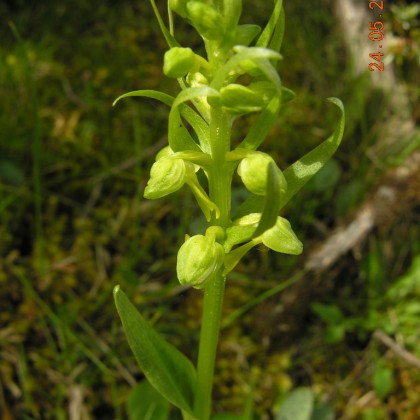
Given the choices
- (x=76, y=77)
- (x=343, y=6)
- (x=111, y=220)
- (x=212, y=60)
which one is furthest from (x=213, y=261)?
(x=343, y=6)

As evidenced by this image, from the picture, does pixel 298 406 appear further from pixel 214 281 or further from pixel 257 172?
pixel 257 172

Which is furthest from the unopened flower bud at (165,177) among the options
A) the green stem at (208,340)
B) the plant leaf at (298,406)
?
the plant leaf at (298,406)

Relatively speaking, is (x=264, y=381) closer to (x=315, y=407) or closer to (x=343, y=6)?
(x=315, y=407)

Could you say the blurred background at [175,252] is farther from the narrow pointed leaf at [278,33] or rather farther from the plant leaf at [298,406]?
the narrow pointed leaf at [278,33]

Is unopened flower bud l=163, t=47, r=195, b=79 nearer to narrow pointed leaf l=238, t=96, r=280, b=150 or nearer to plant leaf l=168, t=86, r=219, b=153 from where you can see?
plant leaf l=168, t=86, r=219, b=153
